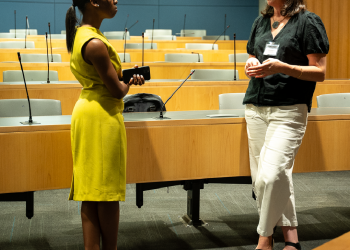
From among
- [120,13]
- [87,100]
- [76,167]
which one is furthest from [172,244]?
[120,13]

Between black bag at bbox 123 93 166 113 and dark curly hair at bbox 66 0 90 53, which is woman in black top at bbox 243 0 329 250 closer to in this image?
dark curly hair at bbox 66 0 90 53

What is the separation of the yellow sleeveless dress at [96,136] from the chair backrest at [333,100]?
1.72 meters

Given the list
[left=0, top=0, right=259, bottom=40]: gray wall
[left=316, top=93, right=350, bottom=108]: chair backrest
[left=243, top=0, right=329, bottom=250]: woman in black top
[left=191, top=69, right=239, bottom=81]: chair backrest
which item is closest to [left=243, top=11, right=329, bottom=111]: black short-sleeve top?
[left=243, top=0, right=329, bottom=250]: woman in black top

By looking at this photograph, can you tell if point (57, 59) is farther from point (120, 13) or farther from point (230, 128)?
point (120, 13)

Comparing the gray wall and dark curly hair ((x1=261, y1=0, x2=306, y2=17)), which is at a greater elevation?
the gray wall

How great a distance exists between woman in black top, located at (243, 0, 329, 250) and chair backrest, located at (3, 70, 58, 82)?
102 inches

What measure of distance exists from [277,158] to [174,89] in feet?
6.62

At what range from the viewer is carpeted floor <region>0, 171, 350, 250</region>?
2375 mm

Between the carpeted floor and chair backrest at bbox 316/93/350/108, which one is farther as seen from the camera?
chair backrest at bbox 316/93/350/108

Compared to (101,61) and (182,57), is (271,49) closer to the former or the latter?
(101,61)

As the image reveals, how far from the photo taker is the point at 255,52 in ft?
6.27

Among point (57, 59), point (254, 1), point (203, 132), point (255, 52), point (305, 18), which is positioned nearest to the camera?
point (305, 18)

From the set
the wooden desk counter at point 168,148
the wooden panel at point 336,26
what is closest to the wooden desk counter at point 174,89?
the wooden desk counter at point 168,148

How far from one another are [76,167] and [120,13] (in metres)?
10.1
